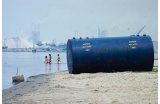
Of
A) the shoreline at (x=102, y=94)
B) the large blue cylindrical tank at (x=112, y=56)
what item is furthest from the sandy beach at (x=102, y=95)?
the large blue cylindrical tank at (x=112, y=56)

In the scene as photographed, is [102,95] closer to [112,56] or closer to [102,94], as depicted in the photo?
[102,94]

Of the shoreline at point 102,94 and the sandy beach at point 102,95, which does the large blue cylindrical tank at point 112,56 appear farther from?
the sandy beach at point 102,95

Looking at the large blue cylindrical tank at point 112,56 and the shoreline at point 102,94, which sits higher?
the large blue cylindrical tank at point 112,56

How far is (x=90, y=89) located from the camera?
12484 mm

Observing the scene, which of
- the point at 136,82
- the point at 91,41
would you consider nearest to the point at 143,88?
the point at 136,82

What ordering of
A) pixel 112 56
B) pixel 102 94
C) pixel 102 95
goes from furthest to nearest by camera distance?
pixel 112 56 < pixel 102 94 < pixel 102 95

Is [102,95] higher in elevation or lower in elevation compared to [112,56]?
lower

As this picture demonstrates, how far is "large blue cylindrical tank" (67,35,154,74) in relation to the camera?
1839 cm

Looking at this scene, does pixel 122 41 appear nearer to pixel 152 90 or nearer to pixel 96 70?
pixel 96 70

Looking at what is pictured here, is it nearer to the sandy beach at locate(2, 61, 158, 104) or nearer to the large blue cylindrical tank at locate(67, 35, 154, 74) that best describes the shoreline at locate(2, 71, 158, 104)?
the sandy beach at locate(2, 61, 158, 104)

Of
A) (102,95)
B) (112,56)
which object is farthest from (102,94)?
(112,56)

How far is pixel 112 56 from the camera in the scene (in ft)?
60.3

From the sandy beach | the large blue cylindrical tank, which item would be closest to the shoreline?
the sandy beach

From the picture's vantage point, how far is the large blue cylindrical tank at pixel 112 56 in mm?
18391
